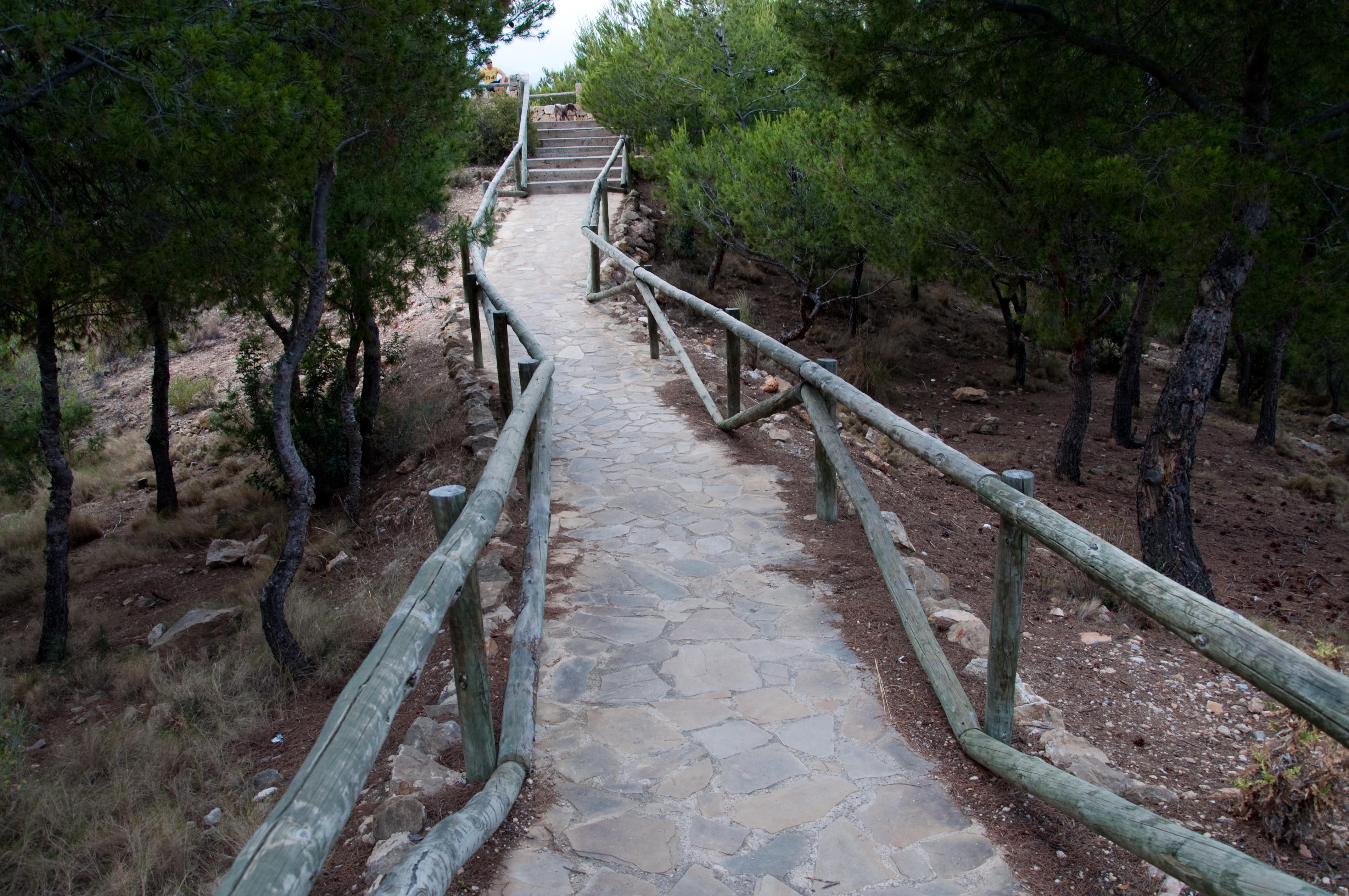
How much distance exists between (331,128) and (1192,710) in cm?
505

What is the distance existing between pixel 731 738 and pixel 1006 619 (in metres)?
1.10

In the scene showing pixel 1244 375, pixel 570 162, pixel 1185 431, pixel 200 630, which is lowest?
pixel 1244 375

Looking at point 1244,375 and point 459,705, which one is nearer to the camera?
point 459,705

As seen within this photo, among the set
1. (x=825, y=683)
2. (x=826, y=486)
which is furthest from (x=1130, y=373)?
(x=825, y=683)

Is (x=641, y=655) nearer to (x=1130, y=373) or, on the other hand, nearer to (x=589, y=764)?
(x=589, y=764)

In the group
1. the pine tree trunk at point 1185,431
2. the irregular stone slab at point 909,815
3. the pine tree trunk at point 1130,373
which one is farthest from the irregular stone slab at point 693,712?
the pine tree trunk at point 1130,373

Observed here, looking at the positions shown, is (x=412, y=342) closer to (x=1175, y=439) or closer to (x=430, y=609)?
(x=1175, y=439)

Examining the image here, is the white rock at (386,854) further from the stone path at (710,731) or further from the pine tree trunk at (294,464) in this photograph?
the pine tree trunk at (294,464)

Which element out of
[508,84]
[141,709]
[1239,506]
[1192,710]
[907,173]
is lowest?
[1239,506]

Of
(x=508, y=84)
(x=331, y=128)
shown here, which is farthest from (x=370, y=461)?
(x=508, y=84)

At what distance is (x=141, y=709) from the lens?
5.38m

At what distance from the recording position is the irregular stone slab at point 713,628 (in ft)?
13.9

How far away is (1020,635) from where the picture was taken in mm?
3770

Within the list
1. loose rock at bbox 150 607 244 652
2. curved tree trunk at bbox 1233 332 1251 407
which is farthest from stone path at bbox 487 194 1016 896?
curved tree trunk at bbox 1233 332 1251 407
